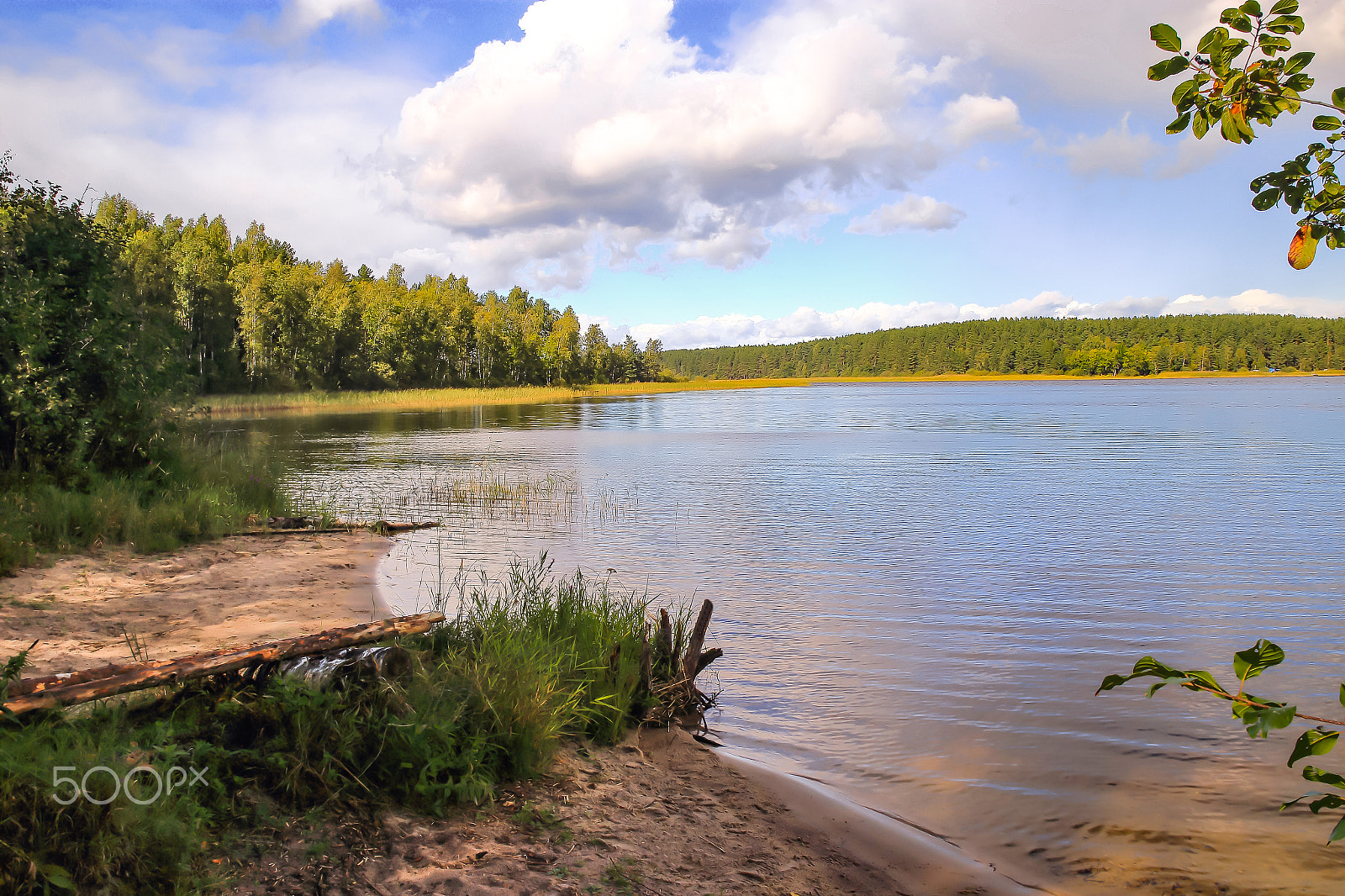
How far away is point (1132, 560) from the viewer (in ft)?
41.9

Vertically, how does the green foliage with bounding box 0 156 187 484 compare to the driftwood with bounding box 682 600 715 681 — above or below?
above

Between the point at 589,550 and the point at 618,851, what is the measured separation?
9.75 metres

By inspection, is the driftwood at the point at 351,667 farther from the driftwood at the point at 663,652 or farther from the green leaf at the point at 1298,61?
the green leaf at the point at 1298,61

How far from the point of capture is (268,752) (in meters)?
4.05

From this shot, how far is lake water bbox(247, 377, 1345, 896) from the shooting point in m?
5.11

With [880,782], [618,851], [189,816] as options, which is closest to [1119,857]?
[880,782]

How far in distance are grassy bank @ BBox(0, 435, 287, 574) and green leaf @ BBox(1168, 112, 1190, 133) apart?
412 inches

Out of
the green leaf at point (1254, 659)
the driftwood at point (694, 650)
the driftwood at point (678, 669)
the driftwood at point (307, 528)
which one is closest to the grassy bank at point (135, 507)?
the driftwood at point (307, 528)

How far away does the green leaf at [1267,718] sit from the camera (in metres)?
1.58

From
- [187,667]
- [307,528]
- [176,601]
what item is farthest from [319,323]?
[187,667]

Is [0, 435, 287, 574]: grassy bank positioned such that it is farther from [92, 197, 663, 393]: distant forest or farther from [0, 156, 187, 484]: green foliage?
[92, 197, 663, 393]: distant forest

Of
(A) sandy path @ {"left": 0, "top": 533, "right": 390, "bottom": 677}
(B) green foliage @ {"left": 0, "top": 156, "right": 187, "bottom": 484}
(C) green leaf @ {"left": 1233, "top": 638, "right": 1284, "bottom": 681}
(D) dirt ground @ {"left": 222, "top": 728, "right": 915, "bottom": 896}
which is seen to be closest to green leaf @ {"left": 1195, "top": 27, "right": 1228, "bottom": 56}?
(C) green leaf @ {"left": 1233, "top": 638, "right": 1284, "bottom": 681}

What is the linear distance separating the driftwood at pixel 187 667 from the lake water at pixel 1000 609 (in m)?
2.94

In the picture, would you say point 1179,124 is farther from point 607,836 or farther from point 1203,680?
point 607,836
